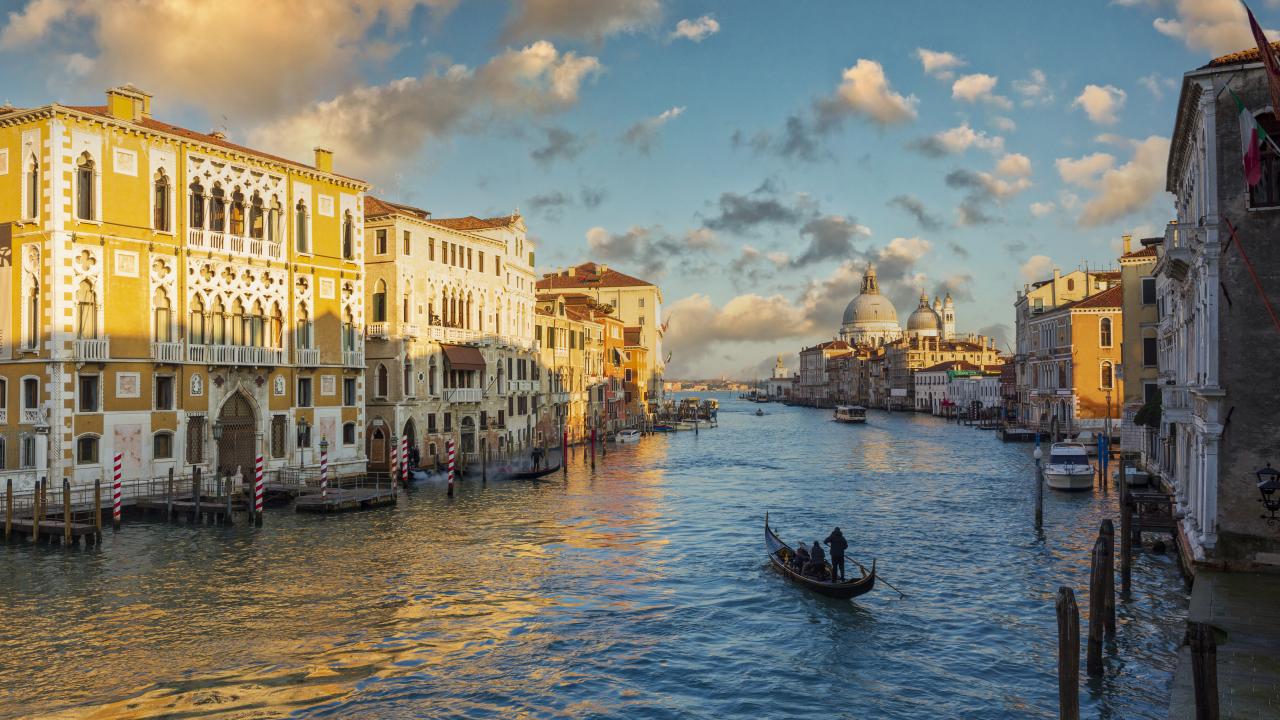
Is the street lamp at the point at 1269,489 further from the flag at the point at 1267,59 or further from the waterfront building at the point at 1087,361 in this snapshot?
the waterfront building at the point at 1087,361

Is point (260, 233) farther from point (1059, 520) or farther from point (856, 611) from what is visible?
point (1059, 520)

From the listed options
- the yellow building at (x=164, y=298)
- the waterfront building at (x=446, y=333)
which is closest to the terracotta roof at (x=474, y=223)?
the waterfront building at (x=446, y=333)

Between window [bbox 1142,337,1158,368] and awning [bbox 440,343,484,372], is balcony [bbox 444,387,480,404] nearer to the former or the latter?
awning [bbox 440,343,484,372]

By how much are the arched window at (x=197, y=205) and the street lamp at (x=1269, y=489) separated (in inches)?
1204

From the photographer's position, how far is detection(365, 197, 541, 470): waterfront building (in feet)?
134

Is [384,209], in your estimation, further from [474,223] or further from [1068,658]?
[1068,658]

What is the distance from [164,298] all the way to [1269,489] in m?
30.2

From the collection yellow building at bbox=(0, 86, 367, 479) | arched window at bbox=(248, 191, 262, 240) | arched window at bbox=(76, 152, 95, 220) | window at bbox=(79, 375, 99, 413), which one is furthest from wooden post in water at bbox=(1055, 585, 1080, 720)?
arched window at bbox=(248, 191, 262, 240)

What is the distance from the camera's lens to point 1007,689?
1453 centimetres

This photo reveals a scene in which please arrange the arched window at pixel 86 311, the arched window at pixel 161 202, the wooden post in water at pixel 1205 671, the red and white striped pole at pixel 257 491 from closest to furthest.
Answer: the wooden post in water at pixel 1205 671
the arched window at pixel 86 311
the red and white striped pole at pixel 257 491
the arched window at pixel 161 202

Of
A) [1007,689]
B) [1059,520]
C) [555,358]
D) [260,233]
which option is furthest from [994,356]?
[1007,689]

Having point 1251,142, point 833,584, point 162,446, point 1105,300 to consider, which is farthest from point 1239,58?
point 1105,300

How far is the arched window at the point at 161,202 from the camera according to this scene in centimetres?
3038

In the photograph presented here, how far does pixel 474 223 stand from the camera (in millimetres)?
49125
